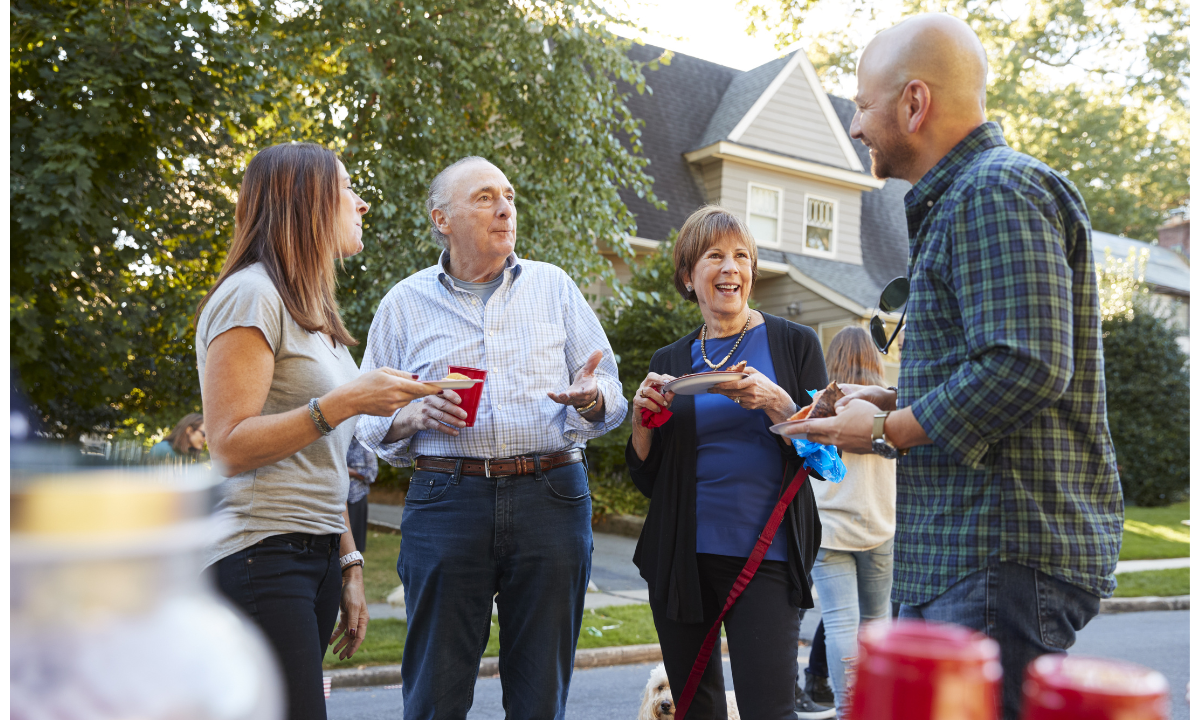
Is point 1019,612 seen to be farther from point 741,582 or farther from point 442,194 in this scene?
point 442,194

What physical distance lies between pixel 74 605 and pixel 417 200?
32.1ft

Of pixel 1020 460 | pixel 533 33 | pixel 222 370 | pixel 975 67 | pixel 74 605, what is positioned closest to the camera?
pixel 74 605

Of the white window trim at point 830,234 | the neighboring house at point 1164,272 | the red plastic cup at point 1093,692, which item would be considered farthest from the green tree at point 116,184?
the neighboring house at point 1164,272

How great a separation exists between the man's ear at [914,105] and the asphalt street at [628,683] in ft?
14.6

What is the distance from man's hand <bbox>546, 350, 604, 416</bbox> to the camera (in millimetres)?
2895

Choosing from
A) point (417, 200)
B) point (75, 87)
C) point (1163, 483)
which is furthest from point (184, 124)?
point (1163, 483)

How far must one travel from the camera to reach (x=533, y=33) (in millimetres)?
10711

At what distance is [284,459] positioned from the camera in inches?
91.4

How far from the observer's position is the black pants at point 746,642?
2910mm

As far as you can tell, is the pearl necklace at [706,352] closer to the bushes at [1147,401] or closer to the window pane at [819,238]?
the window pane at [819,238]

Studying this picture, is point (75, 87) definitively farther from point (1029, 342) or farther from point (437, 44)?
point (1029, 342)

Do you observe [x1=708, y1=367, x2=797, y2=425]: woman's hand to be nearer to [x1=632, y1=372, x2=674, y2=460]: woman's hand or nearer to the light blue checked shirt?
[x1=632, y1=372, x2=674, y2=460]: woman's hand

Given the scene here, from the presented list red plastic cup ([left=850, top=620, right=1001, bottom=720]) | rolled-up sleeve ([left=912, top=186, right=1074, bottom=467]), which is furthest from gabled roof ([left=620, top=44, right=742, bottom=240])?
red plastic cup ([left=850, top=620, right=1001, bottom=720])

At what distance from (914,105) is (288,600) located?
181 centimetres
